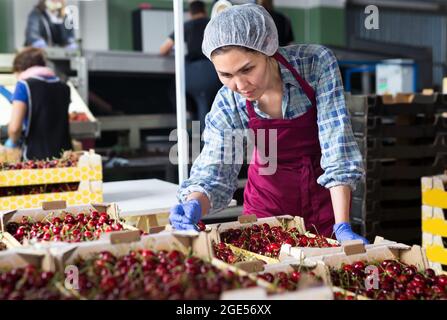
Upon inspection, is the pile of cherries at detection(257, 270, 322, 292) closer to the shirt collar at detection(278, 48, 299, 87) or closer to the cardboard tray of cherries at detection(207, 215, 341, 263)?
the cardboard tray of cherries at detection(207, 215, 341, 263)

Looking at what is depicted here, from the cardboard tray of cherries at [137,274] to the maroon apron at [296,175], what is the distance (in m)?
0.83

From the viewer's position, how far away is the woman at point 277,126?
2.06 meters

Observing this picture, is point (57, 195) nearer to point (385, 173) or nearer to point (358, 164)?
point (358, 164)

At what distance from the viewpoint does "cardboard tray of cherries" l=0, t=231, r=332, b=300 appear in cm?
116

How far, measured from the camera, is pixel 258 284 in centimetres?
121

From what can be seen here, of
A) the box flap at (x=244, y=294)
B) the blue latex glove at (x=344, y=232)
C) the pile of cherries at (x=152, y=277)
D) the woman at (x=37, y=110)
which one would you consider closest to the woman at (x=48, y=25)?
the woman at (x=37, y=110)

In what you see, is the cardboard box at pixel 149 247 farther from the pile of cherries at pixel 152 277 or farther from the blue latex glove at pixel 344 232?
the blue latex glove at pixel 344 232

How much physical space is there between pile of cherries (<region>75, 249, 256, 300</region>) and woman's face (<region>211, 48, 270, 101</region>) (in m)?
0.77

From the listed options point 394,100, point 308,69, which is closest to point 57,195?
point 308,69

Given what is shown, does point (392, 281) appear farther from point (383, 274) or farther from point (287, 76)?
point (287, 76)

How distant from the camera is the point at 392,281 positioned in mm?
1505

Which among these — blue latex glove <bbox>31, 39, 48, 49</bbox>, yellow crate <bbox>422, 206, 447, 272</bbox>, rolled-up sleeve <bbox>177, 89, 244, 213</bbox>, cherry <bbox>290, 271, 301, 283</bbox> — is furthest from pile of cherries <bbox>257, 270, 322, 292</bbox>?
blue latex glove <bbox>31, 39, 48, 49</bbox>
